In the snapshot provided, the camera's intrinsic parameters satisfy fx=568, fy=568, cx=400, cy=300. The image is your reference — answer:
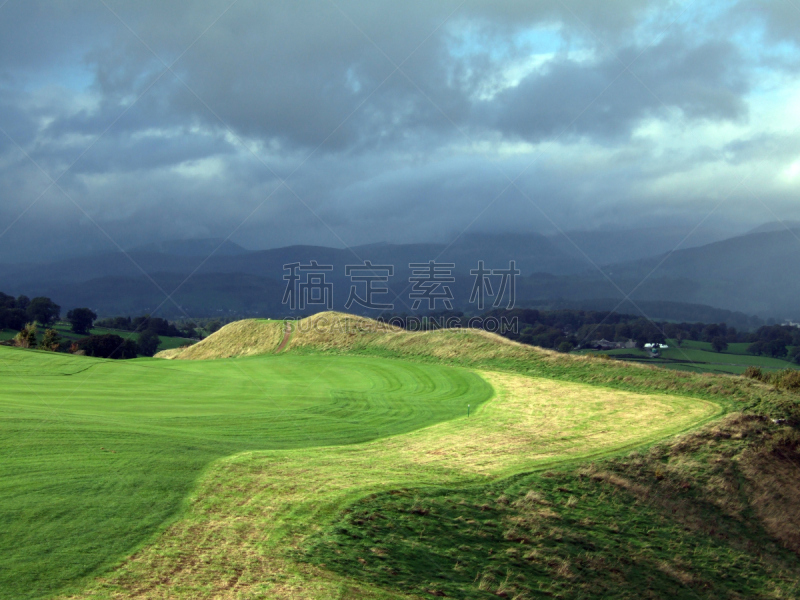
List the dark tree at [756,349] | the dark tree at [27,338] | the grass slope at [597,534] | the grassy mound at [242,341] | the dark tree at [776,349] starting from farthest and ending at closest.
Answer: the dark tree at [756,349]
the dark tree at [776,349]
the grassy mound at [242,341]
the dark tree at [27,338]
the grass slope at [597,534]

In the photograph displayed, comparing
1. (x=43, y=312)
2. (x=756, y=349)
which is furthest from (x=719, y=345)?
(x=43, y=312)

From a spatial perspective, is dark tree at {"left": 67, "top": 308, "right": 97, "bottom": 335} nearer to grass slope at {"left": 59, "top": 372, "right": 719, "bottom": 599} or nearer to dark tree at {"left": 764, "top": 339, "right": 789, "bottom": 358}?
grass slope at {"left": 59, "top": 372, "right": 719, "bottom": 599}

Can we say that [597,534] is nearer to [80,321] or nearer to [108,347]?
[108,347]

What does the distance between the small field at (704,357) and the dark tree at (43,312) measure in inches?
4496

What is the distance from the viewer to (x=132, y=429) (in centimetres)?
1716

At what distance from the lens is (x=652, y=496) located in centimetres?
1762

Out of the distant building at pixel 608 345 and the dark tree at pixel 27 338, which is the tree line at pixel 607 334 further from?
the dark tree at pixel 27 338

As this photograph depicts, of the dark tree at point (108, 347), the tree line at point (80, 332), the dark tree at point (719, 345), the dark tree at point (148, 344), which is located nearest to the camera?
the tree line at point (80, 332)

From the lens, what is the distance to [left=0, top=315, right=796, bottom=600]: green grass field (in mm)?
10180

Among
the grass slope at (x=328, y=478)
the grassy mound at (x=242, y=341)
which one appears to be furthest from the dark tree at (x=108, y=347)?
the grass slope at (x=328, y=478)

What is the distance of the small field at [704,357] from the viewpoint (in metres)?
88.0

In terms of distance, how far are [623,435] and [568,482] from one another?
6564 mm

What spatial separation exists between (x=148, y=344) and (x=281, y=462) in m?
97.1

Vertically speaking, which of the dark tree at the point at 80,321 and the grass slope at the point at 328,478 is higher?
the dark tree at the point at 80,321
